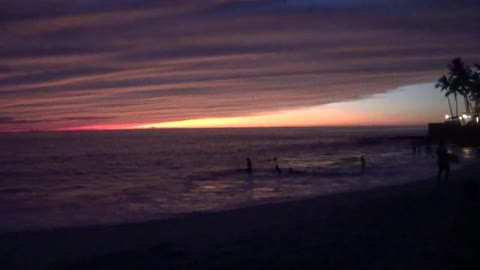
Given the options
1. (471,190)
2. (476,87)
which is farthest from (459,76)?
(471,190)

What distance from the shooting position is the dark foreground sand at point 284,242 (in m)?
8.67

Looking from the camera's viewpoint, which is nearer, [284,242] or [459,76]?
[284,242]

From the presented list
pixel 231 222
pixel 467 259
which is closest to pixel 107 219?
pixel 231 222

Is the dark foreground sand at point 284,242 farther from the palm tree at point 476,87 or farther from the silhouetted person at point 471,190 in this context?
the palm tree at point 476,87

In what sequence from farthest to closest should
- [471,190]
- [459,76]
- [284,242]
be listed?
[459,76]
[471,190]
[284,242]

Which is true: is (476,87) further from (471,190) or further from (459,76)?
(471,190)

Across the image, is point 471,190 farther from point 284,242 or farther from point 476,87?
point 476,87

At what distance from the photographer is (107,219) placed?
18047 mm

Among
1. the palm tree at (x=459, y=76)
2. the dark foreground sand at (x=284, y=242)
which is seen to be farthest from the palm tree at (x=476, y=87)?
the dark foreground sand at (x=284, y=242)

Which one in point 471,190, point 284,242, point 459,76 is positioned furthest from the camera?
point 459,76

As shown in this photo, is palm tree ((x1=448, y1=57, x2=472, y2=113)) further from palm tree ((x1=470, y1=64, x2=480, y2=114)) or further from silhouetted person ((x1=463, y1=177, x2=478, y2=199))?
silhouetted person ((x1=463, y1=177, x2=478, y2=199))

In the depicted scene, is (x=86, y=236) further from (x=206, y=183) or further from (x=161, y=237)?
(x=206, y=183)

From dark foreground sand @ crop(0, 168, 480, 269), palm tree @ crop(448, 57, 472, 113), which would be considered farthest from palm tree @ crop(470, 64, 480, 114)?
dark foreground sand @ crop(0, 168, 480, 269)

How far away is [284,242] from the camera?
1029 cm
